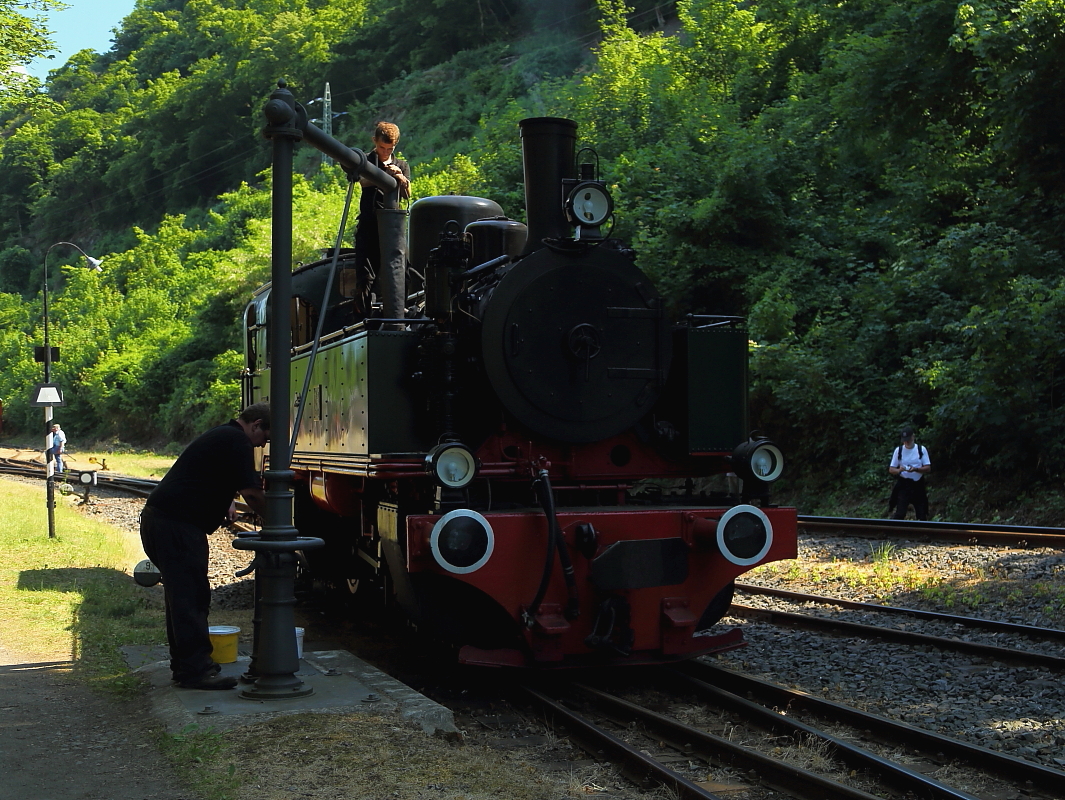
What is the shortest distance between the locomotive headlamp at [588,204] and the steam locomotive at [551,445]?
1 centimetres

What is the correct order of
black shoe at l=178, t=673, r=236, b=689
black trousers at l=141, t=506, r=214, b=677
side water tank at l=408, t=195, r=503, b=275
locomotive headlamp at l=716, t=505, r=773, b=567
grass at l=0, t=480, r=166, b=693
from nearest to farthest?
1. black shoe at l=178, t=673, r=236, b=689
2. black trousers at l=141, t=506, r=214, b=677
3. locomotive headlamp at l=716, t=505, r=773, b=567
4. grass at l=0, t=480, r=166, b=693
5. side water tank at l=408, t=195, r=503, b=275

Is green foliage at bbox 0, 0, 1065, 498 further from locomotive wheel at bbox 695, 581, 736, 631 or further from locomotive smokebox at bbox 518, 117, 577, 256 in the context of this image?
locomotive smokebox at bbox 518, 117, 577, 256

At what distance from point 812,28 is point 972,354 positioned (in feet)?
49.9

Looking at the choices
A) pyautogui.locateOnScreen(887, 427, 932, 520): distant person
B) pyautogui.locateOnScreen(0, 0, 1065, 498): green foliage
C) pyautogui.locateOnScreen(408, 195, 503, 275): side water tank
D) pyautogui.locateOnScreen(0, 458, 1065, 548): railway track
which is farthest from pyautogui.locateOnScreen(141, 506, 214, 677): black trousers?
pyautogui.locateOnScreen(0, 0, 1065, 498): green foliage

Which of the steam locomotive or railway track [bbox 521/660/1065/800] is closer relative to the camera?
railway track [bbox 521/660/1065/800]

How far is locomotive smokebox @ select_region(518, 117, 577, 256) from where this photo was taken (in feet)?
21.9

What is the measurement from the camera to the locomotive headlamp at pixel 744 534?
6156 millimetres

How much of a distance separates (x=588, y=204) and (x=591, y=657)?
272 centimetres

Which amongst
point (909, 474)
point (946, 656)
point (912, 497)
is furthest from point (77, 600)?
point (912, 497)

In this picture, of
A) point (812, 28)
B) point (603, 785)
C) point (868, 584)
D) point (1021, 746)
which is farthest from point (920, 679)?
point (812, 28)

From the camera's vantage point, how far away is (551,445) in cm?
664

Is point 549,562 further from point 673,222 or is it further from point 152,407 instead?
point 152,407

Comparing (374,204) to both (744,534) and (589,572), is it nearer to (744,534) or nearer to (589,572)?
(589,572)

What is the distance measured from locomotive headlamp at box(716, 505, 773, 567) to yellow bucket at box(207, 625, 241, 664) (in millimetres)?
2908
